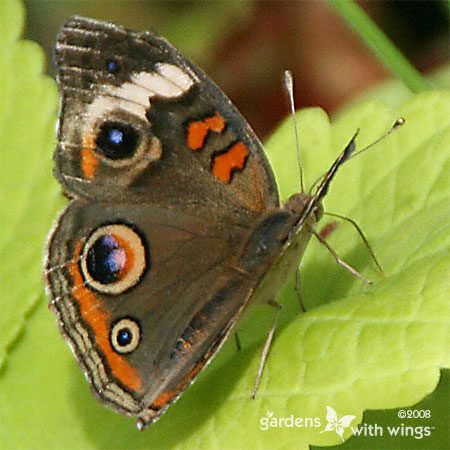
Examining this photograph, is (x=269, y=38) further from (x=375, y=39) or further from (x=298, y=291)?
(x=298, y=291)

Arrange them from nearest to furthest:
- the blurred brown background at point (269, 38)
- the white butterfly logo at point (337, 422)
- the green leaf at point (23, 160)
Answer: the white butterfly logo at point (337, 422)
the green leaf at point (23, 160)
the blurred brown background at point (269, 38)

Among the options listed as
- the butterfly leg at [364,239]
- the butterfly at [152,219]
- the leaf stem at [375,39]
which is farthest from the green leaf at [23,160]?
the leaf stem at [375,39]

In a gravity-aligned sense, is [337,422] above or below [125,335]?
below

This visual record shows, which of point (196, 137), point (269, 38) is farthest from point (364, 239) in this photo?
point (269, 38)

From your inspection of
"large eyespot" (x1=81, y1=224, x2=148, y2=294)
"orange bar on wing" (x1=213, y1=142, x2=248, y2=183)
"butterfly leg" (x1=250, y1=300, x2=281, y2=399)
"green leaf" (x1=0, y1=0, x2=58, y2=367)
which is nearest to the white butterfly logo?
"butterfly leg" (x1=250, y1=300, x2=281, y2=399)

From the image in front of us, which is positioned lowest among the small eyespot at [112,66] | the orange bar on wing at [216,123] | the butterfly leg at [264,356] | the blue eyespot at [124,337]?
the butterfly leg at [264,356]

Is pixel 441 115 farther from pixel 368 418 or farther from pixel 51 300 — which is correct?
pixel 51 300

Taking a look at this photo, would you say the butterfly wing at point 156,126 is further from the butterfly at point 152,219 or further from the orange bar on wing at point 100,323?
the orange bar on wing at point 100,323

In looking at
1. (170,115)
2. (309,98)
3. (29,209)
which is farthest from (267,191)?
(309,98)
